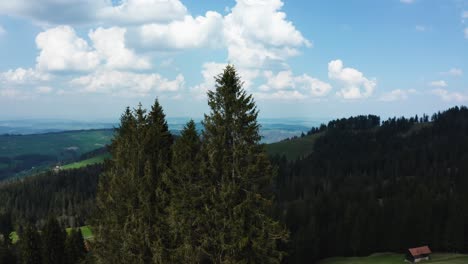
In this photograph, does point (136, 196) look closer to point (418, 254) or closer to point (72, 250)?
point (72, 250)

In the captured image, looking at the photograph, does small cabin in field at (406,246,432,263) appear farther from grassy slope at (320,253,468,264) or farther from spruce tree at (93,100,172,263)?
spruce tree at (93,100,172,263)

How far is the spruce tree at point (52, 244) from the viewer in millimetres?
66250

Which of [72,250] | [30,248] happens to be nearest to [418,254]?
[72,250]

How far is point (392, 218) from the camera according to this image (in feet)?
330

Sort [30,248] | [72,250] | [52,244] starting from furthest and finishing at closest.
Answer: [72,250] < [30,248] < [52,244]

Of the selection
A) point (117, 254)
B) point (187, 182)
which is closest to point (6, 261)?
point (117, 254)

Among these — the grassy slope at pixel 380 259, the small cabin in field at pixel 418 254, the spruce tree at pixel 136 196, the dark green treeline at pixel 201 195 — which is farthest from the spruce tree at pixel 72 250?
the small cabin in field at pixel 418 254

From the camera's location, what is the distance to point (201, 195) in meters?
23.0

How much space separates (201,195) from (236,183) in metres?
2.22

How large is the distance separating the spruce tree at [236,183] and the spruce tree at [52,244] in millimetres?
53578

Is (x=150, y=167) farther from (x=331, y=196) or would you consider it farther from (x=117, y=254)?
(x=331, y=196)

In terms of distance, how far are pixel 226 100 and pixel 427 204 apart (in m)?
94.8

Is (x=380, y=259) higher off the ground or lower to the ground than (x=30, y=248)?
lower

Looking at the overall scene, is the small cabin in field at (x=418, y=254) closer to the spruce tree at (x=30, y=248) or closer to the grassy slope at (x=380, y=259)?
the grassy slope at (x=380, y=259)
